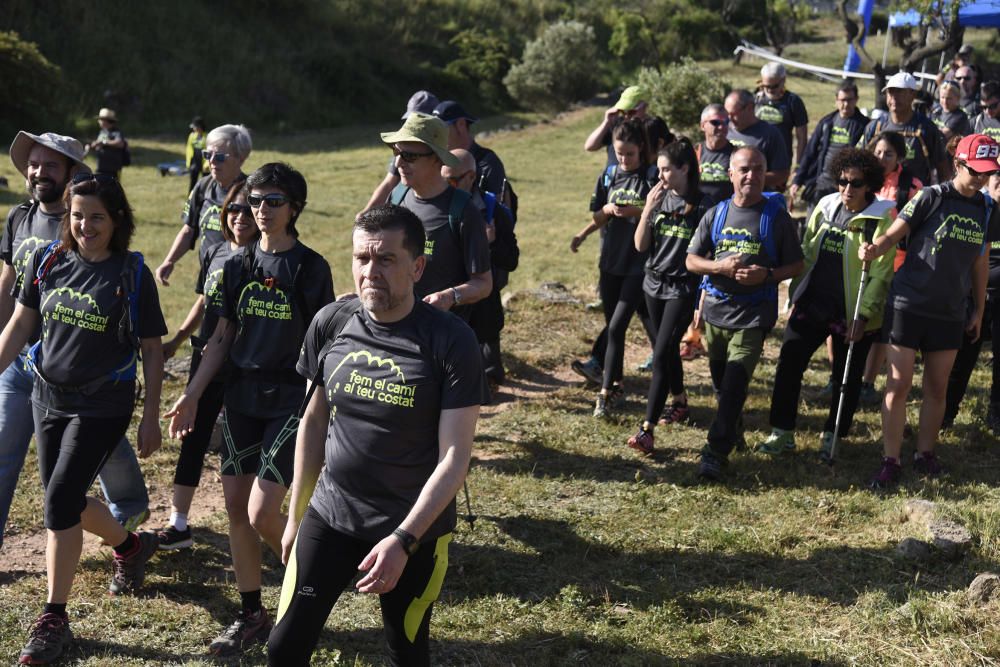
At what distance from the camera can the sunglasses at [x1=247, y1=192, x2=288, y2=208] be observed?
15.3 feet

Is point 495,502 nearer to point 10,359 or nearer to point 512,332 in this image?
point 10,359

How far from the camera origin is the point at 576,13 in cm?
5109

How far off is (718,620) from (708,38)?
45367 millimetres

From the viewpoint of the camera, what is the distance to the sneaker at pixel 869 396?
816cm

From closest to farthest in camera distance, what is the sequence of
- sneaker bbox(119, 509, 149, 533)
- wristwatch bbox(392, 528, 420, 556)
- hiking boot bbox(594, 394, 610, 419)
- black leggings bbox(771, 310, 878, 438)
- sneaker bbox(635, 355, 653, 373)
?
wristwatch bbox(392, 528, 420, 556), sneaker bbox(119, 509, 149, 533), black leggings bbox(771, 310, 878, 438), hiking boot bbox(594, 394, 610, 419), sneaker bbox(635, 355, 653, 373)

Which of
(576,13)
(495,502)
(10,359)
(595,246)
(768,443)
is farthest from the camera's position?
(576,13)

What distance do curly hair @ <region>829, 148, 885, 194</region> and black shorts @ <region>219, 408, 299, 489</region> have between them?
393 centimetres

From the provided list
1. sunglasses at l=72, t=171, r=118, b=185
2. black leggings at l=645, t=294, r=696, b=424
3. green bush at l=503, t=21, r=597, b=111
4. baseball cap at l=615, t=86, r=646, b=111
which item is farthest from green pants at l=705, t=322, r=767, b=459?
green bush at l=503, t=21, r=597, b=111

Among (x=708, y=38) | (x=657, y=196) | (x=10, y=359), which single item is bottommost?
(x=10, y=359)

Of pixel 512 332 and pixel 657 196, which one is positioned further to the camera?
pixel 512 332

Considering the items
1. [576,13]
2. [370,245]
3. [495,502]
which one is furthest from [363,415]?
[576,13]

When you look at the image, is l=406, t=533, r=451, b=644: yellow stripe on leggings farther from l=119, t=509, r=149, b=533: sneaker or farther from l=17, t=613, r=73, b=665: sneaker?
l=119, t=509, r=149, b=533: sneaker

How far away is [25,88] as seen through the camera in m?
29.0

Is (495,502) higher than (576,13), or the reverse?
(576,13)
